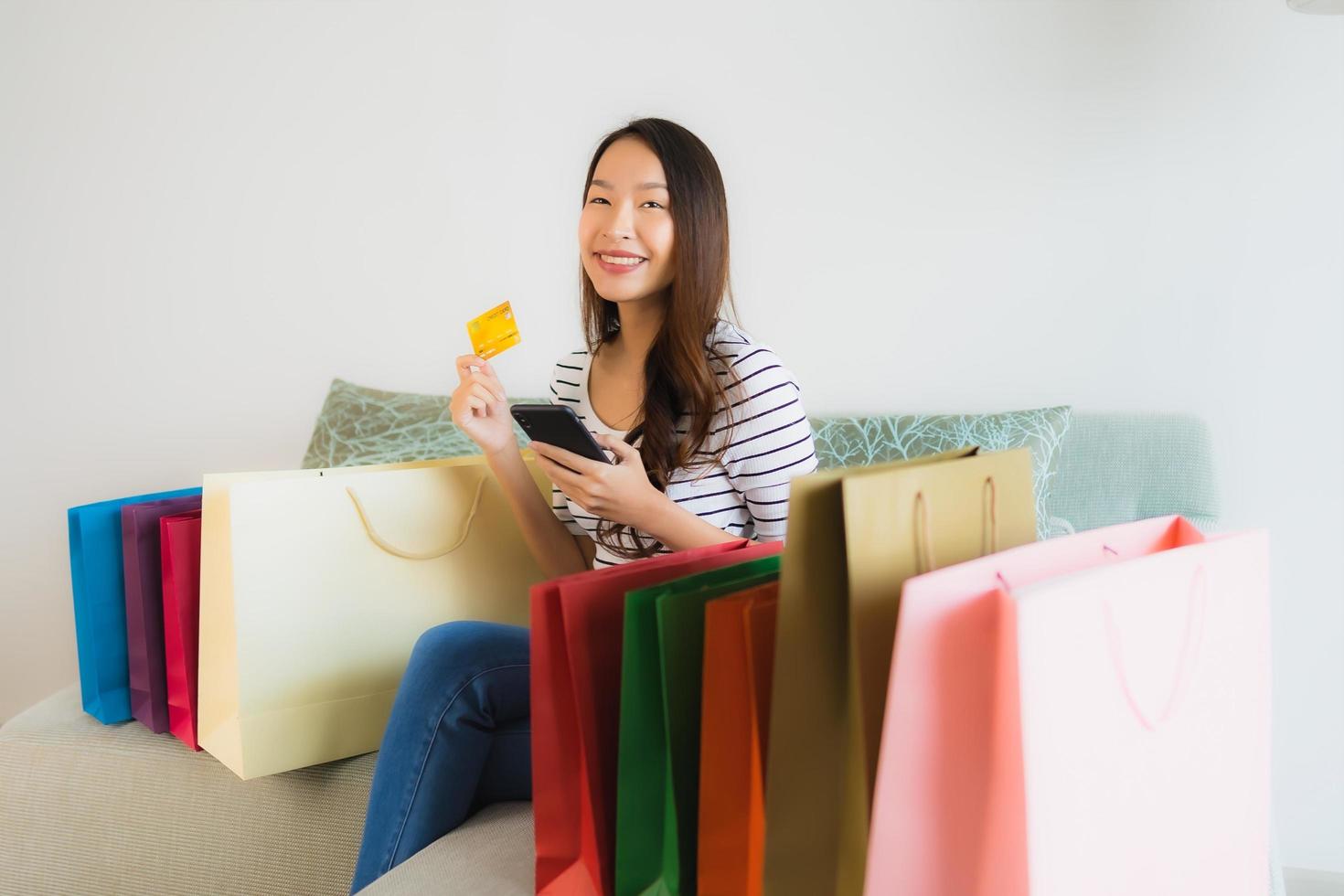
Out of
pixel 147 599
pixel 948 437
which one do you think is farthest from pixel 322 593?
pixel 948 437

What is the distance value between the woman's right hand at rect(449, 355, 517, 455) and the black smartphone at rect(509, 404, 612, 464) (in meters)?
0.13

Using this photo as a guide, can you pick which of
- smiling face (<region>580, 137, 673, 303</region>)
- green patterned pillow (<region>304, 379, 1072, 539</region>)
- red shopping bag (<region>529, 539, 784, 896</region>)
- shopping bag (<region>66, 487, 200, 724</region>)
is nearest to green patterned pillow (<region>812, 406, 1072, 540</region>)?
green patterned pillow (<region>304, 379, 1072, 539</region>)

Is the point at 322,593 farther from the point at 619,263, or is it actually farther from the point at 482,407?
the point at 619,263

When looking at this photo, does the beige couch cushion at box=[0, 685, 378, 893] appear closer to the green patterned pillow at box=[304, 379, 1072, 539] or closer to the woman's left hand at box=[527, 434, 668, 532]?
the woman's left hand at box=[527, 434, 668, 532]

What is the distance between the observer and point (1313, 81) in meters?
1.58

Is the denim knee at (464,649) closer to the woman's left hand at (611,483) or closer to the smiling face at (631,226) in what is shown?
the woman's left hand at (611,483)

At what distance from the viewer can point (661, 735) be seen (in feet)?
2.48

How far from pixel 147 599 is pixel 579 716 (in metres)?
0.82

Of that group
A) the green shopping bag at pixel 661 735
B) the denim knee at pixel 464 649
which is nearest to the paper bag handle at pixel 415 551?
the denim knee at pixel 464 649

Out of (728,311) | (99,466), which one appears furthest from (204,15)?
(728,311)

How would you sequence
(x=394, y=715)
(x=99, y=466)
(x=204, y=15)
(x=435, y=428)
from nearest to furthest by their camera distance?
(x=394, y=715) < (x=435, y=428) < (x=204, y=15) < (x=99, y=466)

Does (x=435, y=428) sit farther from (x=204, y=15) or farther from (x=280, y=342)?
(x=204, y=15)

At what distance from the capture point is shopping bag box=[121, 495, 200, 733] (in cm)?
130

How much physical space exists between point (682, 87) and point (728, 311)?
1.52 feet
